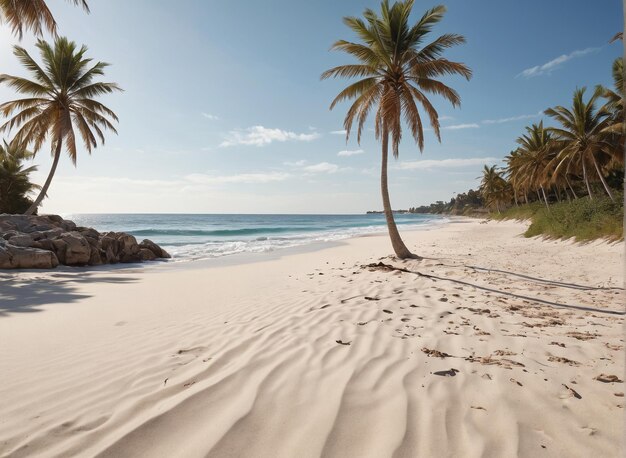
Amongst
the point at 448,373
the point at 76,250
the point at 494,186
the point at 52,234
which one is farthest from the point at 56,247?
the point at 494,186

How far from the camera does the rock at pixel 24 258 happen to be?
35.1ft

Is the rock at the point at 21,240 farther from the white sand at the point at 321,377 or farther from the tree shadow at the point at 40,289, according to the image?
the white sand at the point at 321,377

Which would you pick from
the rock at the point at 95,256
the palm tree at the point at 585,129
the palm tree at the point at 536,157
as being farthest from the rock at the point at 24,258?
the palm tree at the point at 536,157

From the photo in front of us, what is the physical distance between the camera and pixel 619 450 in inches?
69.1

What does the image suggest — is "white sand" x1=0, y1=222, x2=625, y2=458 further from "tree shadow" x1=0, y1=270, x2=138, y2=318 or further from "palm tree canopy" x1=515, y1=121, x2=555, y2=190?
"palm tree canopy" x1=515, y1=121, x2=555, y2=190

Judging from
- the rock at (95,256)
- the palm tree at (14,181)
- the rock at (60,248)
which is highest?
the palm tree at (14,181)

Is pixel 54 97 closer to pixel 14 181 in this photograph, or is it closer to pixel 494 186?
pixel 14 181

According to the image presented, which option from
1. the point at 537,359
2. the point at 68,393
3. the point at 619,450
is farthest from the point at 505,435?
the point at 68,393

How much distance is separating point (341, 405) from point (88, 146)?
24.0 m

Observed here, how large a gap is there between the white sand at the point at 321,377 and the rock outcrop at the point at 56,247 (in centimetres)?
694

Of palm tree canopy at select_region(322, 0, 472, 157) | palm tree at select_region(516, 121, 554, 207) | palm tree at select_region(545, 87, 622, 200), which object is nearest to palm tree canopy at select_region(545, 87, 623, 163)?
palm tree at select_region(545, 87, 622, 200)

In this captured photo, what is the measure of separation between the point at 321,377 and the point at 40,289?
8672mm

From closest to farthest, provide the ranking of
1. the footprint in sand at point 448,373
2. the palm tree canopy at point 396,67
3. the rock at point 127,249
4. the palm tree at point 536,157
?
the footprint in sand at point 448,373 < the palm tree canopy at point 396,67 < the rock at point 127,249 < the palm tree at point 536,157

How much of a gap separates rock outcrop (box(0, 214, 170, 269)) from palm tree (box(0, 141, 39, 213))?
35.5 feet
